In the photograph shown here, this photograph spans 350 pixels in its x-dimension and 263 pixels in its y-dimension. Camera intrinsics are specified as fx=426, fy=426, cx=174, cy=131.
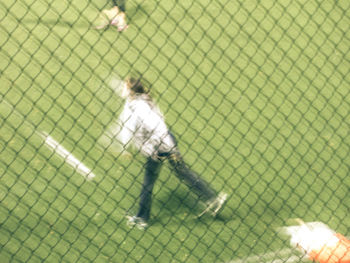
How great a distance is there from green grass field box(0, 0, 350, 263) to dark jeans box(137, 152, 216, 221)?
236 millimetres

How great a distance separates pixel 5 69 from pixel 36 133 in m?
1.44

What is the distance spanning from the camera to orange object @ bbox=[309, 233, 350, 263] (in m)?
4.98

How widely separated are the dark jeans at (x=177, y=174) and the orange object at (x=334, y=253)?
1450 millimetres

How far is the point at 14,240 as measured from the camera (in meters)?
5.25

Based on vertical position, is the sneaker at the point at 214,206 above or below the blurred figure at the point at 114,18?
below

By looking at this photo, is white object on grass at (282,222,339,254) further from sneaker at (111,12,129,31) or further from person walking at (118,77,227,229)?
sneaker at (111,12,129,31)

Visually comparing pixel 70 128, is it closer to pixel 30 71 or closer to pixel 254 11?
pixel 30 71

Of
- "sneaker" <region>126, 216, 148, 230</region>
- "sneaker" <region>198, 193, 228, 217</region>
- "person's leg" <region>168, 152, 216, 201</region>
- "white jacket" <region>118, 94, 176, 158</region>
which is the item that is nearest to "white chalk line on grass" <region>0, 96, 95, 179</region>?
"sneaker" <region>126, 216, 148, 230</region>

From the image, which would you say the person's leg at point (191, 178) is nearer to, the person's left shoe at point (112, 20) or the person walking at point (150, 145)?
the person walking at point (150, 145)

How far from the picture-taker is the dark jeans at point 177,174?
5.30 m

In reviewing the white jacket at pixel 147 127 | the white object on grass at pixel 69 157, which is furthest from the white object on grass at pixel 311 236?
the white object on grass at pixel 69 157

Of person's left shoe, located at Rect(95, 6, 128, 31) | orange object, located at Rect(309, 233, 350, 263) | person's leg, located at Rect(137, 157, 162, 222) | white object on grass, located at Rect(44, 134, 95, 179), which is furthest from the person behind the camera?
person's left shoe, located at Rect(95, 6, 128, 31)

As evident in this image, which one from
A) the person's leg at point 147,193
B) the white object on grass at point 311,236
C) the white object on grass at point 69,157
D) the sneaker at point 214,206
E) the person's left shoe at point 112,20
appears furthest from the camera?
the person's left shoe at point 112,20

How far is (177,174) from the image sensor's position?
18.1ft
